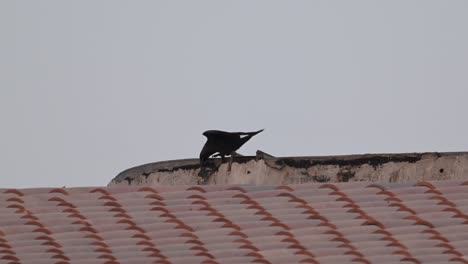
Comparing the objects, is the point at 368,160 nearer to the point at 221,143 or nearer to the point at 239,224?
the point at 221,143

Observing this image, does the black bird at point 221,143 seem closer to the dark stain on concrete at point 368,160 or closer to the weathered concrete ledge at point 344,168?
the weathered concrete ledge at point 344,168

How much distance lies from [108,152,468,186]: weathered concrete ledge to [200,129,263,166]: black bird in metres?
0.12

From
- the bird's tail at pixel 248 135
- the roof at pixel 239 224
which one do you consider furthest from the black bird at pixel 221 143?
the roof at pixel 239 224

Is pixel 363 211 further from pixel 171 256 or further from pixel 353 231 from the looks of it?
pixel 171 256

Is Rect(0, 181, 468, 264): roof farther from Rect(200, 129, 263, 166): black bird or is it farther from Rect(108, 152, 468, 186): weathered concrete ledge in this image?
Rect(200, 129, 263, 166): black bird

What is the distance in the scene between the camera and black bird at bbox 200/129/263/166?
1509cm

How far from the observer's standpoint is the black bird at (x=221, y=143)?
594 inches

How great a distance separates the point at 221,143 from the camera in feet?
49.7

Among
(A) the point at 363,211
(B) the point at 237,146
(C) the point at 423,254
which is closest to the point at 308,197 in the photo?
(A) the point at 363,211

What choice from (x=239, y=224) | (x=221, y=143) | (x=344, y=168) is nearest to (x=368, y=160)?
(x=344, y=168)

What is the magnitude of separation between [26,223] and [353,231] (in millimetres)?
2132

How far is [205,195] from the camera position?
10.7 metres

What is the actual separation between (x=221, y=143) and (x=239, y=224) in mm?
4848

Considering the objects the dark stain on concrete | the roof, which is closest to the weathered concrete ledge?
the dark stain on concrete
